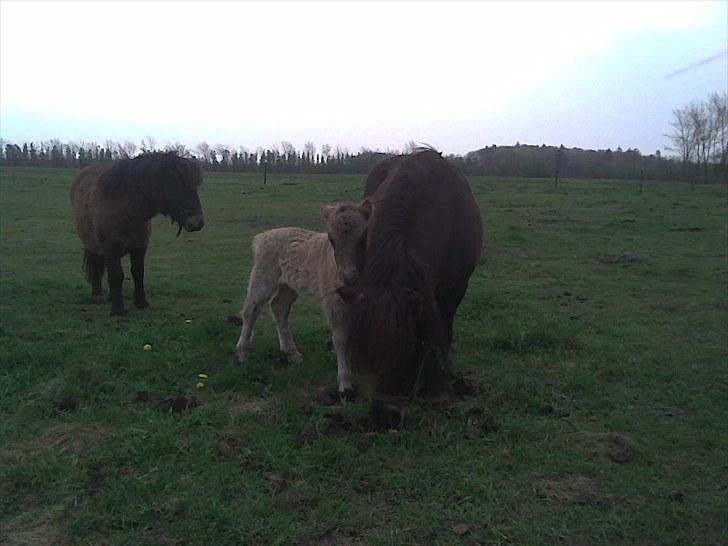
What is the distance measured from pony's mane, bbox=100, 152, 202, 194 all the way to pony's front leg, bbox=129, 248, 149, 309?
89 cm

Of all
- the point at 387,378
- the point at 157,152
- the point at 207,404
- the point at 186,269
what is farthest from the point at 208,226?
the point at 387,378

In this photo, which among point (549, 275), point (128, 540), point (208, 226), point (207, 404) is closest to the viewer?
point (128, 540)

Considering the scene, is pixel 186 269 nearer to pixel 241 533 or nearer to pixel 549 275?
pixel 549 275

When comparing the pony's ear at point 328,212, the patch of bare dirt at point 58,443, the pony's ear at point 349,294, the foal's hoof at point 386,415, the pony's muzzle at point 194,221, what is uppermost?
the pony's ear at point 328,212

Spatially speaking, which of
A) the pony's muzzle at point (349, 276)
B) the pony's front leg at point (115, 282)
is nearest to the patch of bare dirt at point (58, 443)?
the pony's muzzle at point (349, 276)

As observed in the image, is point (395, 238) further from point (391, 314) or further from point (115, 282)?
point (115, 282)

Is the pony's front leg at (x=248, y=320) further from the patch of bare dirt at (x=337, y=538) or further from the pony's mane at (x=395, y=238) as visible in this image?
the patch of bare dirt at (x=337, y=538)

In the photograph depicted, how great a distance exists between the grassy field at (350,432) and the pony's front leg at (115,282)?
28 centimetres

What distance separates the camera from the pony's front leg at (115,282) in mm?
8383

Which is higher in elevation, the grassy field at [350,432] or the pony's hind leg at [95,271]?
the pony's hind leg at [95,271]

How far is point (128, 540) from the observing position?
3314 mm

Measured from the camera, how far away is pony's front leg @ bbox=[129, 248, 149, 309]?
877cm

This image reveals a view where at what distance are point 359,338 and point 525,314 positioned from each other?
16.4 feet

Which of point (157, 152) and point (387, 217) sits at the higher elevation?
point (157, 152)
